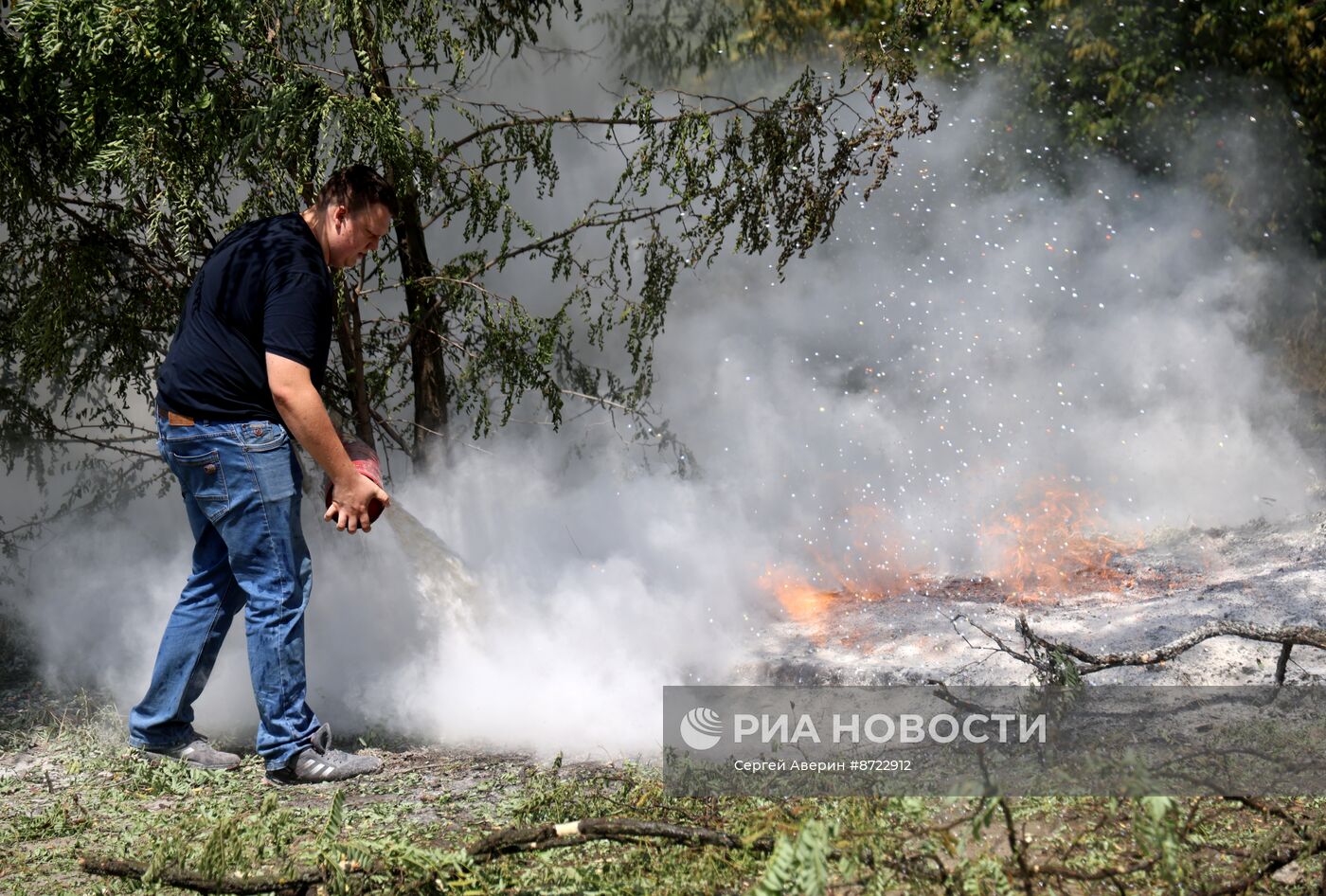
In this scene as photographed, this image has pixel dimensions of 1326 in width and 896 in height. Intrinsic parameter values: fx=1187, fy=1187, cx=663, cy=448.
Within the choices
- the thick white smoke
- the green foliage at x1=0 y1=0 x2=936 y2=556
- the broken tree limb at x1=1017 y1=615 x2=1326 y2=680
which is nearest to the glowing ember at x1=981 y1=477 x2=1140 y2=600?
the thick white smoke

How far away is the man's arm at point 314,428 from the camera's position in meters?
3.27

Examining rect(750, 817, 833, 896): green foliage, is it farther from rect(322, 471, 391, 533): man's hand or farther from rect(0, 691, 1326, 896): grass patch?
rect(322, 471, 391, 533): man's hand

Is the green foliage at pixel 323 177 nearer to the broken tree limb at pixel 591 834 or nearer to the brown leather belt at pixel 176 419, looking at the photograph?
the brown leather belt at pixel 176 419

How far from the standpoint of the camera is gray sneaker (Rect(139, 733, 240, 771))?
353cm

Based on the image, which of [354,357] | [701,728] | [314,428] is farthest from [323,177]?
[701,728]

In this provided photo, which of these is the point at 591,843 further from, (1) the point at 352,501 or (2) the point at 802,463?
(2) the point at 802,463

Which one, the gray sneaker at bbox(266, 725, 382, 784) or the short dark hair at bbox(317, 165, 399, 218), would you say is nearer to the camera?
the gray sneaker at bbox(266, 725, 382, 784)

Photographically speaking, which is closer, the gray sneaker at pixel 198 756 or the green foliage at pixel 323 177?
the gray sneaker at pixel 198 756

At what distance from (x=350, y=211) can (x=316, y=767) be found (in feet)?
5.35

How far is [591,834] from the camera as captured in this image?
2.43 meters

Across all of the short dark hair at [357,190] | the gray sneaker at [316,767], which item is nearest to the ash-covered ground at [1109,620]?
the gray sneaker at [316,767]

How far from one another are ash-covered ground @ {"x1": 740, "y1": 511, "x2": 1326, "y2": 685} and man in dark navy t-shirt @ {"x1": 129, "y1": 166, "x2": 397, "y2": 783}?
1.72 meters

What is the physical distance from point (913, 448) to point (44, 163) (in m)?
5.23

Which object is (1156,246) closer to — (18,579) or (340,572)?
(340,572)
